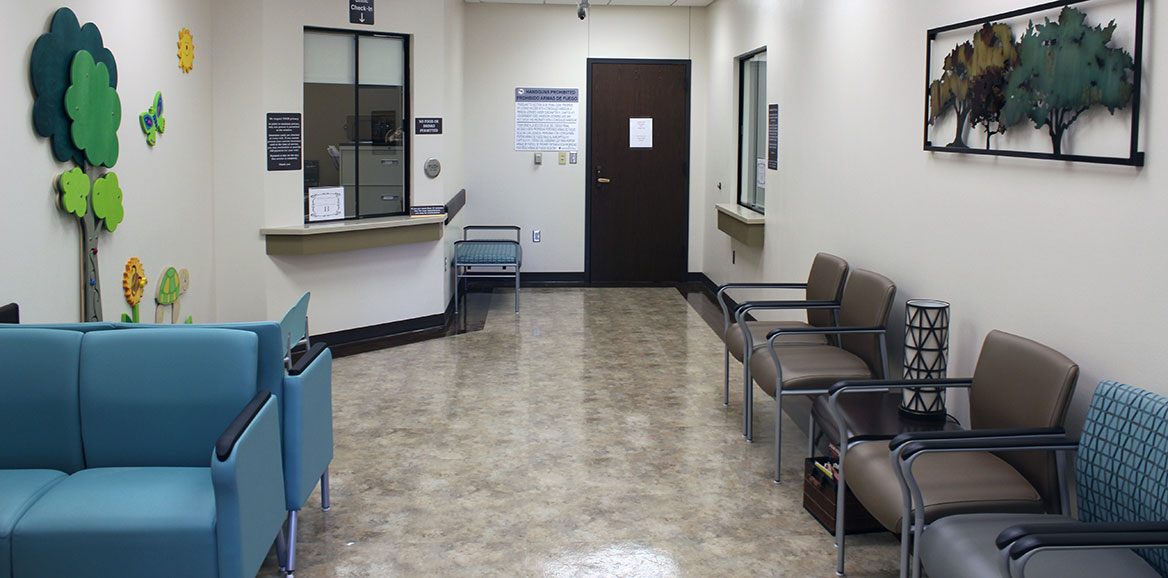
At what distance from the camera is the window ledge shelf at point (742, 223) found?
7.33m

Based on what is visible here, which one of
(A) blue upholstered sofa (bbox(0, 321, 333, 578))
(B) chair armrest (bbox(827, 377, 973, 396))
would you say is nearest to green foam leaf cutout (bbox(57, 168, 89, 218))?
(A) blue upholstered sofa (bbox(0, 321, 333, 578))

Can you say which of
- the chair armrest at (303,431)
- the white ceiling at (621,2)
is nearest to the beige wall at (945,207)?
the white ceiling at (621,2)

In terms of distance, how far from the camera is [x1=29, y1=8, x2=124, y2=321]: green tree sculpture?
13.2 ft

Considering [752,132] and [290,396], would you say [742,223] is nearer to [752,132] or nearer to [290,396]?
[752,132]

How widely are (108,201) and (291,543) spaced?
6.61 ft

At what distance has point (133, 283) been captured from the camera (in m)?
4.92

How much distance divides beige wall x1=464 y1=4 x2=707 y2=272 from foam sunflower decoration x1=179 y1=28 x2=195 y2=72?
3985mm

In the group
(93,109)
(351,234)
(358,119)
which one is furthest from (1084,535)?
(358,119)

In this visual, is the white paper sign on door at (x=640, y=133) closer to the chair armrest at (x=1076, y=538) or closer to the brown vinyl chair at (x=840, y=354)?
the brown vinyl chair at (x=840, y=354)

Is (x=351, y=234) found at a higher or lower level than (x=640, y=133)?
lower

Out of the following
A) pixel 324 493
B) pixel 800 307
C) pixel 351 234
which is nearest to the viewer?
pixel 324 493

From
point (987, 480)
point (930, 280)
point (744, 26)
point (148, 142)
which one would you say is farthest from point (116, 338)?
point (744, 26)

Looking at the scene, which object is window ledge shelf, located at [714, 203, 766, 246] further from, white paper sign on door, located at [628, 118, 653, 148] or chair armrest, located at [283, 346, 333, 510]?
chair armrest, located at [283, 346, 333, 510]

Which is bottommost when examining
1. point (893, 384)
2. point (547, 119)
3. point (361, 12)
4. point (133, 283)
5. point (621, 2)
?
point (893, 384)
